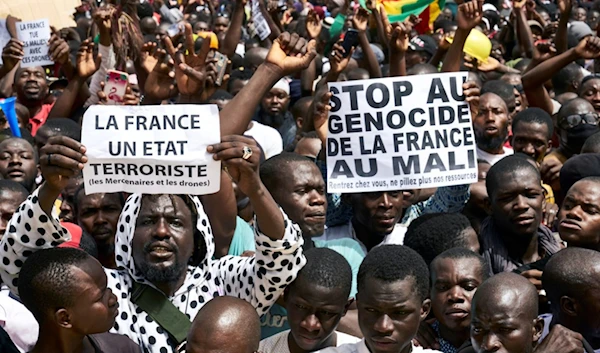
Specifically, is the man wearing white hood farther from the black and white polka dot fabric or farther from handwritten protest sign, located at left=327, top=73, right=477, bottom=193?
handwritten protest sign, located at left=327, top=73, right=477, bottom=193

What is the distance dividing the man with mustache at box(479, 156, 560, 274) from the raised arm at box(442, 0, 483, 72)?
1138 mm

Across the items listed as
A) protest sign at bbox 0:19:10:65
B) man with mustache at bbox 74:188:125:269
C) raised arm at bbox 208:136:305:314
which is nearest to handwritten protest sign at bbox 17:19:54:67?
protest sign at bbox 0:19:10:65

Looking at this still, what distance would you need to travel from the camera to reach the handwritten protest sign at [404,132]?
18.4ft

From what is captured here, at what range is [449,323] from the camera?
454 centimetres

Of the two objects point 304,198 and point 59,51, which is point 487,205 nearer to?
point 304,198

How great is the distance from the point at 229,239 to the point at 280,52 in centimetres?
92

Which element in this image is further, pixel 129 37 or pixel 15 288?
pixel 129 37

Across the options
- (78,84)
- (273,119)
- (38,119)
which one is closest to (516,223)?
(78,84)

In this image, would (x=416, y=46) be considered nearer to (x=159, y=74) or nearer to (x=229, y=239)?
(x=159, y=74)

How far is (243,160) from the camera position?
391 cm

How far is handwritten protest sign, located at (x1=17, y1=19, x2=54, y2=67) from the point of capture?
914 cm

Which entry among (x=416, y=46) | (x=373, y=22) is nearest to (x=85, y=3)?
(x=373, y=22)

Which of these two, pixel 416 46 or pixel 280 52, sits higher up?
pixel 280 52

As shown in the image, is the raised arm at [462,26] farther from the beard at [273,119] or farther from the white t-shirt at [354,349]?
the beard at [273,119]
